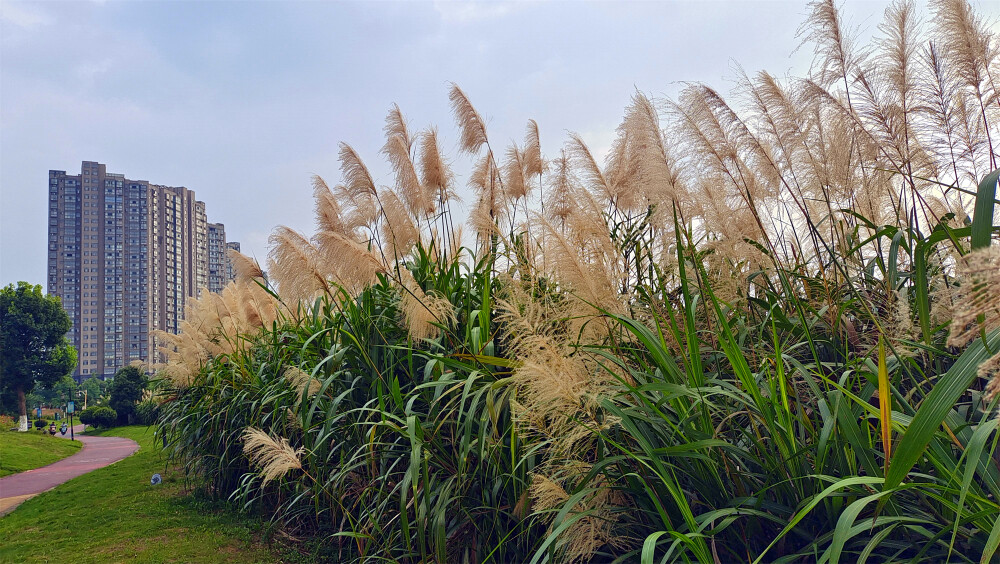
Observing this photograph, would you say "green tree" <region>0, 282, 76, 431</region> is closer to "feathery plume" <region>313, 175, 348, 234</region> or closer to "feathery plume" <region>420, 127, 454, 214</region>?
"feathery plume" <region>313, 175, 348, 234</region>

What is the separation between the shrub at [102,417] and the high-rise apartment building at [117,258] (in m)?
25.7

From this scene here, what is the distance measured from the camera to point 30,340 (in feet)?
97.3

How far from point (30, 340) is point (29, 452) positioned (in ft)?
65.6

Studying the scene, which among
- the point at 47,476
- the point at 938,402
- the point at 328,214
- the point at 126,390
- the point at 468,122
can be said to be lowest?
the point at 47,476

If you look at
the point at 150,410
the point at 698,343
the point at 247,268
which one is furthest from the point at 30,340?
the point at 698,343

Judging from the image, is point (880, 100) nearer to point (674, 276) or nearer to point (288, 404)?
point (674, 276)

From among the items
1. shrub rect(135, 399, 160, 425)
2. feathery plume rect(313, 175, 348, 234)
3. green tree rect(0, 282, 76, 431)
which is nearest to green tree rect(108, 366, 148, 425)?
green tree rect(0, 282, 76, 431)

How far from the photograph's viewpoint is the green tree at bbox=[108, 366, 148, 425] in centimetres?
2539

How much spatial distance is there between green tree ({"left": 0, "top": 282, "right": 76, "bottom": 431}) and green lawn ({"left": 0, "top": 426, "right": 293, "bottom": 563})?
27.8 meters

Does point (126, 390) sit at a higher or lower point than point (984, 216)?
lower

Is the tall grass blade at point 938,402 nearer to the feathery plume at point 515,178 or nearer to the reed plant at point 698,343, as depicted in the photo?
the reed plant at point 698,343

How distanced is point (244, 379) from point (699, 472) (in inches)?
190

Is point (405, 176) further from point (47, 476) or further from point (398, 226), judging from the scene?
point (47, 476)

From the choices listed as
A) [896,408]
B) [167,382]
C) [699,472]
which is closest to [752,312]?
[896,408]
